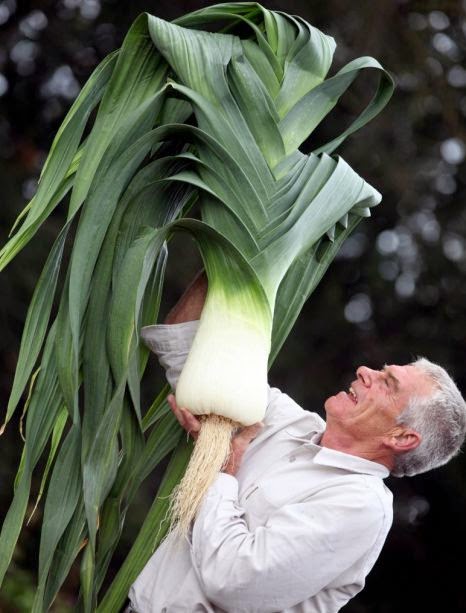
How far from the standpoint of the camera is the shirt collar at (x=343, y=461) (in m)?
2.33

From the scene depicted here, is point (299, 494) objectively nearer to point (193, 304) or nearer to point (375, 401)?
point (375, 401)

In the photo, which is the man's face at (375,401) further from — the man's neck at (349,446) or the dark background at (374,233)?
the dark background at (374,233)

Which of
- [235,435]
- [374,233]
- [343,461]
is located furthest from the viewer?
[374,233]

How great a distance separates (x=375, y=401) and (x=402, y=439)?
9 cm

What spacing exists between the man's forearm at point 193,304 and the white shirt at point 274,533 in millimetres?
27

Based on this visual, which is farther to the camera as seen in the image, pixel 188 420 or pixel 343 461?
pixel 343 461

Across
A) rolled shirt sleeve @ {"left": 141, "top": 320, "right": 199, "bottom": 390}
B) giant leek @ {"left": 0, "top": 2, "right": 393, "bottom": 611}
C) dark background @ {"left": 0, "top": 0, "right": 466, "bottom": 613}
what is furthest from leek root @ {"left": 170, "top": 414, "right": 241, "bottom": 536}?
dark background @ {"left": 0, "top": 0, "right": 466, "bottom": 613}

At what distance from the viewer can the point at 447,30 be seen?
6.33m

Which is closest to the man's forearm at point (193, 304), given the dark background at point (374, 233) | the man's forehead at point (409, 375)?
the man's forehead at point (409, 375)

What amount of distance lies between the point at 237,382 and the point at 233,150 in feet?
1.42

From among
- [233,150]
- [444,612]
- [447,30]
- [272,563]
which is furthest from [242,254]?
[444,612]

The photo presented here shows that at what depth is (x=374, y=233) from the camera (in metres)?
6.45

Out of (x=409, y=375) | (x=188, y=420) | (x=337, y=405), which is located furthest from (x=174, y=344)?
(x=409, y=375)

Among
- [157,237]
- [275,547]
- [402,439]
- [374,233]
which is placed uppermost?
[157,237]
